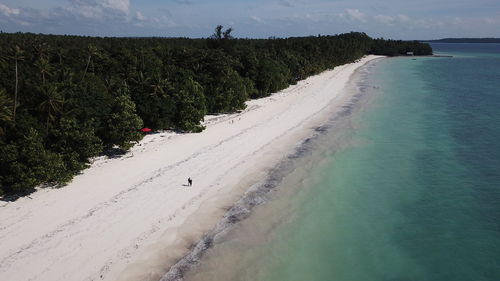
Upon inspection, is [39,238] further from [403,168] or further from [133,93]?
[403,168]

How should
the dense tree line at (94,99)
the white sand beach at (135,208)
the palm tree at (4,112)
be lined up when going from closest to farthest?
the white sand beach at (135,208) < the palm tree at (4,112) < the dense tree line at (94,99)

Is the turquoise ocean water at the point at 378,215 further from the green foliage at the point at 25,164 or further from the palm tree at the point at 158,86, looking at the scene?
the palm tree at the point at 158,86

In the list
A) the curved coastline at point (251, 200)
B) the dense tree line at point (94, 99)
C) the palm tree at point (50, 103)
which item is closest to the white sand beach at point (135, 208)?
the curved coastline at point (251, 200)

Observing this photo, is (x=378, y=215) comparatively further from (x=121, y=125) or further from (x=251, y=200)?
(x=121, y=125)

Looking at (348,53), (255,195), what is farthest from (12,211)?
(348,53)

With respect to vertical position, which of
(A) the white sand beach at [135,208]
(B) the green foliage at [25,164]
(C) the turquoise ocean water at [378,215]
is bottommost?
(C) the turquoise ocean water at [378,215]

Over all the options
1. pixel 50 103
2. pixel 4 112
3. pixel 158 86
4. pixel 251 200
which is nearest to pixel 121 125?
pixel 50 103

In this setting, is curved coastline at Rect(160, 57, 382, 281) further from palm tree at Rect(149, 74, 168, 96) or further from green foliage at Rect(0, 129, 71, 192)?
palm tree at Rect(149, 74, 168, 96)
